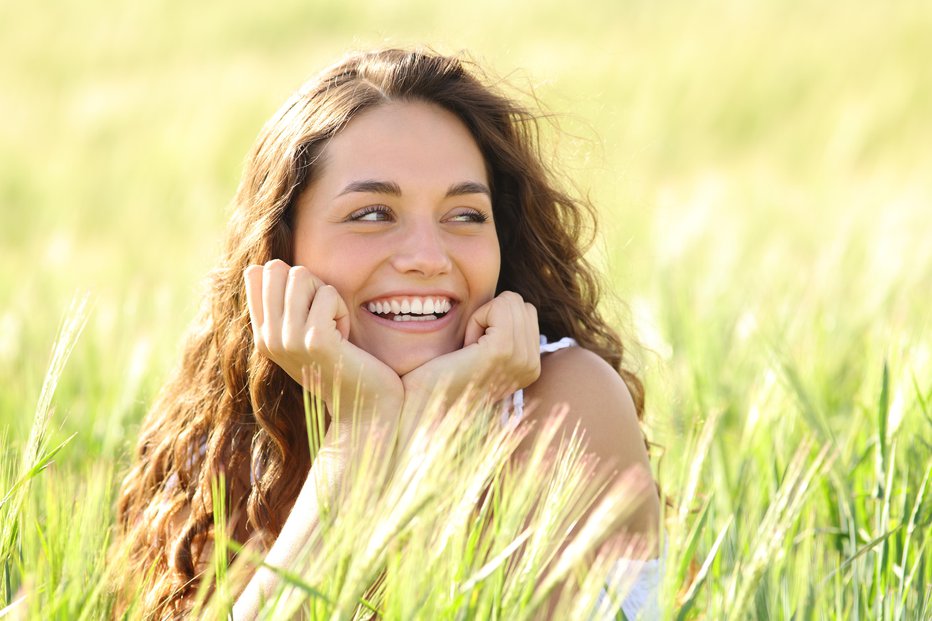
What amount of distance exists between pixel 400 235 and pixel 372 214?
0.06 meters

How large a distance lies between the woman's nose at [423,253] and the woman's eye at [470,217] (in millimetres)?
74

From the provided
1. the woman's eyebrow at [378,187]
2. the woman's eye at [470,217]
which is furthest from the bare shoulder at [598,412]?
the woman's eyebrow at [378,187]

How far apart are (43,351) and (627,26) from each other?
9.07 m

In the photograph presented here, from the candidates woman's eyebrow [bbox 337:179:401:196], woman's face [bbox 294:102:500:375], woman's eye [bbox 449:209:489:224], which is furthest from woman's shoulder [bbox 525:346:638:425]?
woman's eyebrow [bbox 337:179:401:196]

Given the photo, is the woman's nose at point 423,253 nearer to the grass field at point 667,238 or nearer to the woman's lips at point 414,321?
the woman's lips at point 414,321

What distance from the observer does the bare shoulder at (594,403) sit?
5.78ft

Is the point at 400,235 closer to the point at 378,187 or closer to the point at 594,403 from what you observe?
the point at 378,187

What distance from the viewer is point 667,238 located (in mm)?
4277

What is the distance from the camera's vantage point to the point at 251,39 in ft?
40.5

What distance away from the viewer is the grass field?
5.11ft

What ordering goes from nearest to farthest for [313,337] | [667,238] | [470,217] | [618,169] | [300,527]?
[300,527] → [313,337] → [470,217] → [667,238] → [618,169]

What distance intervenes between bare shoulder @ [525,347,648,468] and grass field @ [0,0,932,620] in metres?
0.11

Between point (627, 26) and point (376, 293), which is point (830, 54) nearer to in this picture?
point (627, 26)

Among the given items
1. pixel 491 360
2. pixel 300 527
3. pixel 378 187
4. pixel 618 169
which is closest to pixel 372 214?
pixel 378 187
